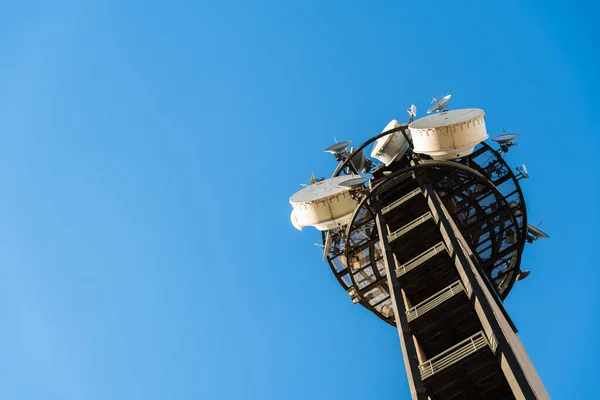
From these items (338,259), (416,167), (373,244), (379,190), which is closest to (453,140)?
(416,167)

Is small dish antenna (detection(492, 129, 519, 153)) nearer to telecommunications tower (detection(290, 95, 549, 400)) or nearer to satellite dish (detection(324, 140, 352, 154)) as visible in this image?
telecommunications tower (detection(290, 95, 549, 400))

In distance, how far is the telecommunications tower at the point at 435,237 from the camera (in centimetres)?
1839

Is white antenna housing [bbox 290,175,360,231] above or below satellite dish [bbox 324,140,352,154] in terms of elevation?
below

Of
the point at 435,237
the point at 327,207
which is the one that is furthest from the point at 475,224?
the point at 327,207

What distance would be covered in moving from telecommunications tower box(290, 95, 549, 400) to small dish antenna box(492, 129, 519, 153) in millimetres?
48

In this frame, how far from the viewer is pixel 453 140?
26703 millimetres

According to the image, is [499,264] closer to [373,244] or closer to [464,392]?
[373,244]

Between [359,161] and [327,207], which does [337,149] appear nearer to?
[359,161]

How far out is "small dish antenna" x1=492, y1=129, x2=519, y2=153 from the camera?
1166 inches

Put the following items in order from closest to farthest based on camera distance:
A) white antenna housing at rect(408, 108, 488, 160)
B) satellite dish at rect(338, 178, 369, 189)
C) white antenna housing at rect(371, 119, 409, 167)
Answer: white antenna housing at rect(408, 108, 488, 160), satellite dish at rect(338, 178, 369, 189), white antenna housing at rect(371, 119, 409, 167)

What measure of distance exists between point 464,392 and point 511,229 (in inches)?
513

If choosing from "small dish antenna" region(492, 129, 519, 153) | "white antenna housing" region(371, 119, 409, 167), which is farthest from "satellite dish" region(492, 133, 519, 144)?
"white antenna housing" region(371, 119, 409, 167)

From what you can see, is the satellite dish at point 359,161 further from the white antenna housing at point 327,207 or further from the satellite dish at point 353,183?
the satellite dish at point 353,183

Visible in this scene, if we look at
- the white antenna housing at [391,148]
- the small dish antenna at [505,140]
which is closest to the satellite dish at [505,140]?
the small dish antenna at [505,140]
